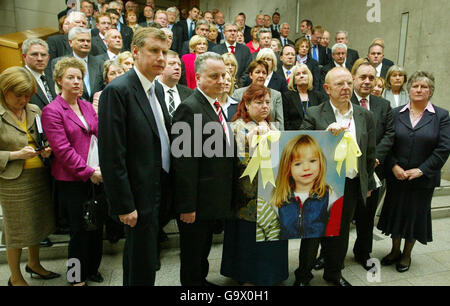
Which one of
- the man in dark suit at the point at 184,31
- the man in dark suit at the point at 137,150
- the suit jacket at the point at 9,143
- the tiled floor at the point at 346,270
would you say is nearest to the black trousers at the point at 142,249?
the man in dark suit at the point at 137,150

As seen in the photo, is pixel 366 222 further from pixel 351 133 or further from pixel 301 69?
pixel 301 69

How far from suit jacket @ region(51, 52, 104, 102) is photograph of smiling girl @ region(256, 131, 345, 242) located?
2.05m

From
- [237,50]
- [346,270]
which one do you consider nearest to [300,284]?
[346,270]

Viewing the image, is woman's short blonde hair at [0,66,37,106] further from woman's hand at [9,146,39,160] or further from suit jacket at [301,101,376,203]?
suit jacket at [301,101,376,203]

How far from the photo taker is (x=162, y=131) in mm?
1854

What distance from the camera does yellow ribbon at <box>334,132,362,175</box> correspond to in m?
2.16

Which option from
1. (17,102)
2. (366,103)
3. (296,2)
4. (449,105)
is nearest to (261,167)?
(366,103)

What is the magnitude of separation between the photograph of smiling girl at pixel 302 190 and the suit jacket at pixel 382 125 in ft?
2.84

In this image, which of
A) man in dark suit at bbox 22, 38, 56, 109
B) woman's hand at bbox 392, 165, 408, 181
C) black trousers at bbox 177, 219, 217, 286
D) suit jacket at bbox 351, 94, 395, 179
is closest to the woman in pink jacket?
man in dark suit at bbox 22, 38, 56, 109

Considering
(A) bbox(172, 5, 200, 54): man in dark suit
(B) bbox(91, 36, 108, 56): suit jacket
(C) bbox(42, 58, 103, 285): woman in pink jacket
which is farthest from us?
(A) bbox(172, 5, 200, 54): man in dark suit

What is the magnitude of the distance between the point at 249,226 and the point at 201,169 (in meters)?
0.63

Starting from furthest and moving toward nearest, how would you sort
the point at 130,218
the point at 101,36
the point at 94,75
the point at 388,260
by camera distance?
the point at 101,36, the point at 94,75, the point at 388,260, the point at 130,218

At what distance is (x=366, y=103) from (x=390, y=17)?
4.33m

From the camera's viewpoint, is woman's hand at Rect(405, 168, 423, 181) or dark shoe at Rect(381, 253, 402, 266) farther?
dark shoe at Rect(381, 253, 402, 266)
